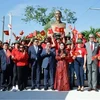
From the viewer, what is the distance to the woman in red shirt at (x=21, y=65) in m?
8.21

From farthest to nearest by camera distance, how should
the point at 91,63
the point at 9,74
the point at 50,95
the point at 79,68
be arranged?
the point at 9,74
the point at 79,68
the point at 91,63
the point at 50,95

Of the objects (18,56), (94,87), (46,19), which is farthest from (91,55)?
(46,19)

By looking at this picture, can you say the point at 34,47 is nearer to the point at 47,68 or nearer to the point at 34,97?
the point at 47,68

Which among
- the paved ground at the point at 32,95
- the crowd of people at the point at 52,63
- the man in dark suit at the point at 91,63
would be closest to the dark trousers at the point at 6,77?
A: the crowd of people at the point at 52,63

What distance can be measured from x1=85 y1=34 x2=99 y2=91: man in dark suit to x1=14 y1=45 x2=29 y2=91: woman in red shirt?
1864mm

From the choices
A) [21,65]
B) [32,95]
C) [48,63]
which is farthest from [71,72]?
[32,95]

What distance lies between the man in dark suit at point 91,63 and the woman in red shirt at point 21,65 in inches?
73.4

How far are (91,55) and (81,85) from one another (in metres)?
0.97

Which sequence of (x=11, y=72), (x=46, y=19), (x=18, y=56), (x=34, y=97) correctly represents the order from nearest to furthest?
1. (x=34, y=97)
2. (x=18, y=56)
3. (x=11, y=72)
4. (x=46, y=19)

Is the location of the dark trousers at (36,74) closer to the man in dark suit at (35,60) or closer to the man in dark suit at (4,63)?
the man in dark suit at (35,60)

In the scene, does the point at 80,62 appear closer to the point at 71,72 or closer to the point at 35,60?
the point at 71,72

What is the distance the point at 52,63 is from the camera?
860 cm

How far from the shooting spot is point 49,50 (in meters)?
8.41

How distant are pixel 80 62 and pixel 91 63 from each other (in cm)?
33
